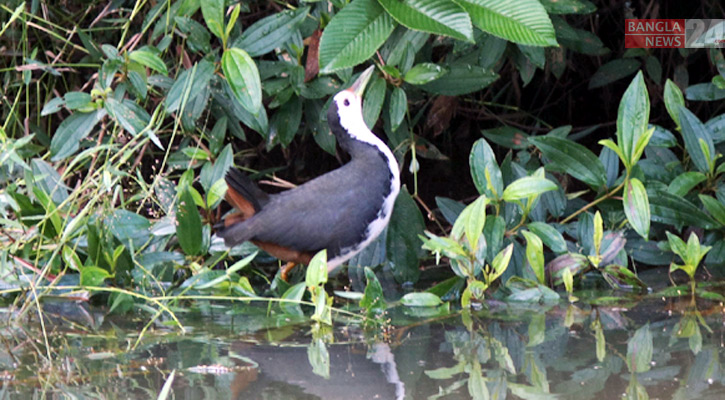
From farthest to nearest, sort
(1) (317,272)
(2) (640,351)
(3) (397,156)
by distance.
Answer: (3) (397,156)
(1) (317,272)
(2) (640,351)

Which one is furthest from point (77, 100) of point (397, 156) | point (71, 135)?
point (397, 156)

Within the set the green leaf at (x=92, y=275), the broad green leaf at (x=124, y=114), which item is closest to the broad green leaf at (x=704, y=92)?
the broad green leaf at (x=124, y=114)

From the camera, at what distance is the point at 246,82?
296 centimetres

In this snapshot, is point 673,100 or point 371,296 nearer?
point 371,296

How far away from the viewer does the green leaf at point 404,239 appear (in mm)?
3297

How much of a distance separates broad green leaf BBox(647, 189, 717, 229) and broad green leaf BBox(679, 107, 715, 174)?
191 millimetres

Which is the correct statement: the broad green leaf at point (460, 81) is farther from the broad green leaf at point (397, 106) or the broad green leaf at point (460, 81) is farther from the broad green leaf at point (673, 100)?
the broad green leaf at point (673, 100)

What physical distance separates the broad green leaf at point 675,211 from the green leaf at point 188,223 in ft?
5.52

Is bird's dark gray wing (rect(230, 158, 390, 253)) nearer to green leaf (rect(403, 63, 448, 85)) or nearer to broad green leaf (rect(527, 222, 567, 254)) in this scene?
green leaf (rect(403, 63, 448, 85))

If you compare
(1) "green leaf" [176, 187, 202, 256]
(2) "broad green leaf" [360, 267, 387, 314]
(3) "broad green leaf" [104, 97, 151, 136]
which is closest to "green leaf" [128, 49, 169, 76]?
(3) "broad green leaf" [104, 97, 151, 136]

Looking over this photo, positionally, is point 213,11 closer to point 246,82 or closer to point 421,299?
point 246,82

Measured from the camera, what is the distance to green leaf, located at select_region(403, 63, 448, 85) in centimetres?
319

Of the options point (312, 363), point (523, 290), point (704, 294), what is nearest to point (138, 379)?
point (312, 363)

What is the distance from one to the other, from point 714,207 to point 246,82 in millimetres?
1763
